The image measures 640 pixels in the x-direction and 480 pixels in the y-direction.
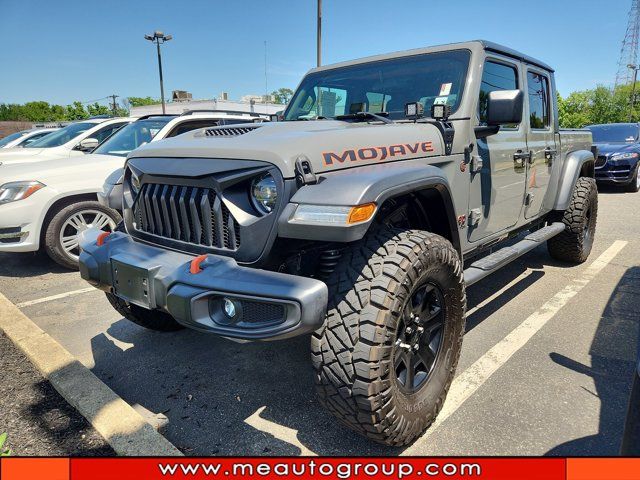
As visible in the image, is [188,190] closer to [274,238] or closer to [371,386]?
[274,238]

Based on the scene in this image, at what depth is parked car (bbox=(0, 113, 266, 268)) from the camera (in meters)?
4.73

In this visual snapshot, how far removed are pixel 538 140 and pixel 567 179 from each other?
740mm

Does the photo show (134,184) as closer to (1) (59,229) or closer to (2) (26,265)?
(1) (59,229)

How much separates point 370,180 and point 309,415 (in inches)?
53.1

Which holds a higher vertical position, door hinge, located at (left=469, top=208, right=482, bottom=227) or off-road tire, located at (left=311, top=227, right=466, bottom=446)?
door hinge, located at (left=469, top=208, right=482, bottom=227)

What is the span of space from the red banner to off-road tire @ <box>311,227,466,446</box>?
138mm

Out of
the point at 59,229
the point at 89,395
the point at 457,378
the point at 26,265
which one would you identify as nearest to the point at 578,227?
the point at 457,378

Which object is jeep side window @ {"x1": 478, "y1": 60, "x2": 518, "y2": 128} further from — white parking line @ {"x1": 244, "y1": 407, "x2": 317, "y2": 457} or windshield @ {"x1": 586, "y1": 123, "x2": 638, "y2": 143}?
windshield @ {"x1": 586, "y1": 123, "x2": 638, "y2": 143}

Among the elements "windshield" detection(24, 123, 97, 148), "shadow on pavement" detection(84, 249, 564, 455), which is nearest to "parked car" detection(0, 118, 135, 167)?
"windshield" detection(24, 123, 97, 148)

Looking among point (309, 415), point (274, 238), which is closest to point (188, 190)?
point (274, 238)

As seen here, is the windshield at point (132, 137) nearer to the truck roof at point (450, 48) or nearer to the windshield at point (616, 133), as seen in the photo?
the truck roof at point (450, 48)

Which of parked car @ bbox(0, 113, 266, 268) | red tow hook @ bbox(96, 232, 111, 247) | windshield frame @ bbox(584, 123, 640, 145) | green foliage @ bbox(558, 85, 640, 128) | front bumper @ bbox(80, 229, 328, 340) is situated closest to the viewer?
front bumper @ bbox(80, 229, 328, 340)

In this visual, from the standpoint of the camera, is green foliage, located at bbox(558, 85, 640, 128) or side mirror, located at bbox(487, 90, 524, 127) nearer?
side mirror, located at bbox(487, 90, 524, 127)

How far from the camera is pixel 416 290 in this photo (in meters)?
2.18
